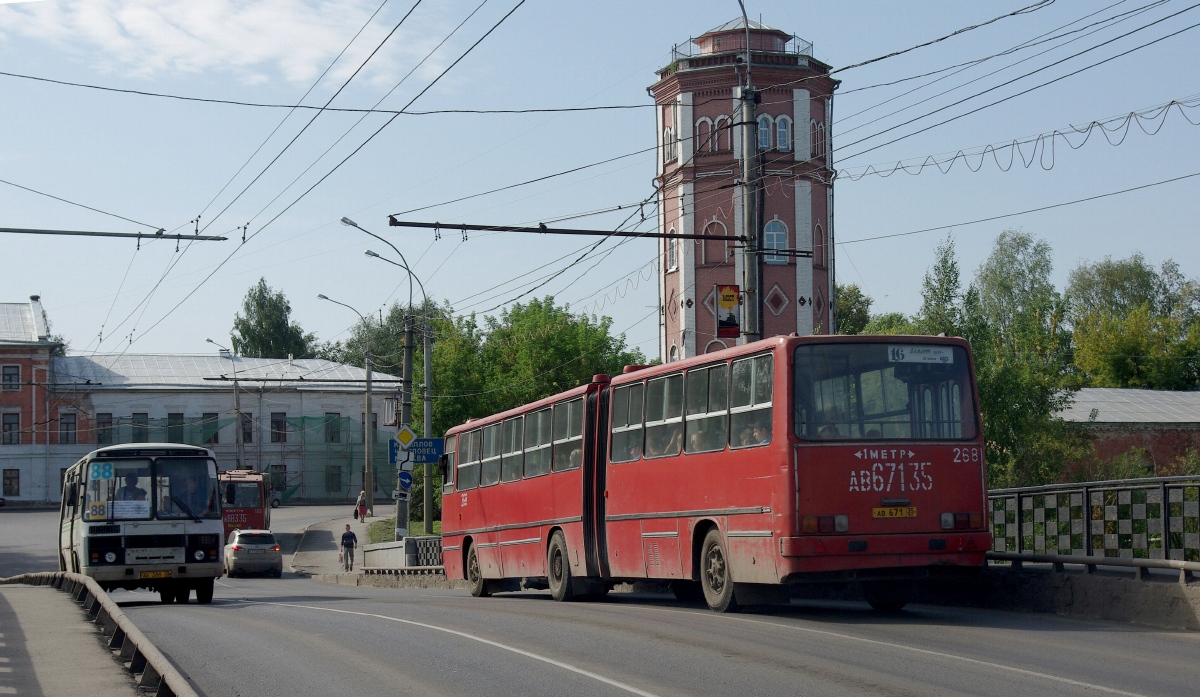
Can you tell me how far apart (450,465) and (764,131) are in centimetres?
2532

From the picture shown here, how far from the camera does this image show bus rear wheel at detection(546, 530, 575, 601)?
2003 centimetres

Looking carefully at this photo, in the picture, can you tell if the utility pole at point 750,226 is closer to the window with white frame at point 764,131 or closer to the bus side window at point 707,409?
the bus side window at point 707,409

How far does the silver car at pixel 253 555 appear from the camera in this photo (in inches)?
1816

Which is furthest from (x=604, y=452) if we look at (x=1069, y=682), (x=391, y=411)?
(x=391, y=411)

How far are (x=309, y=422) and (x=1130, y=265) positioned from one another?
53990 mm

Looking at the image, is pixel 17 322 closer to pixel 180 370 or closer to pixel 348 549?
pixel 180 370

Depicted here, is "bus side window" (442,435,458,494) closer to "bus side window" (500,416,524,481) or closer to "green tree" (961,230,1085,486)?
→ "bus side window" (500,416,524,481)

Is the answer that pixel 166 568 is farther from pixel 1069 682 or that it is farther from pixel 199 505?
pixel 1069 682

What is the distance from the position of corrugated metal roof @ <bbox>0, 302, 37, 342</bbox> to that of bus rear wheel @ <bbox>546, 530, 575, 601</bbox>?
2789 inches

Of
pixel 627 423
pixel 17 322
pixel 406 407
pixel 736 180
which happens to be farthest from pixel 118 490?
pixel 17 322

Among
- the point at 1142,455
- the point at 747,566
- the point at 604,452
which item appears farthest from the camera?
the point at 1142,455

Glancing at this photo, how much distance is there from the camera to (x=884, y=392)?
1445 centimetres

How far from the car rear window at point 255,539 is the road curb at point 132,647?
28.2 m

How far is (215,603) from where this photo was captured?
2264cm
